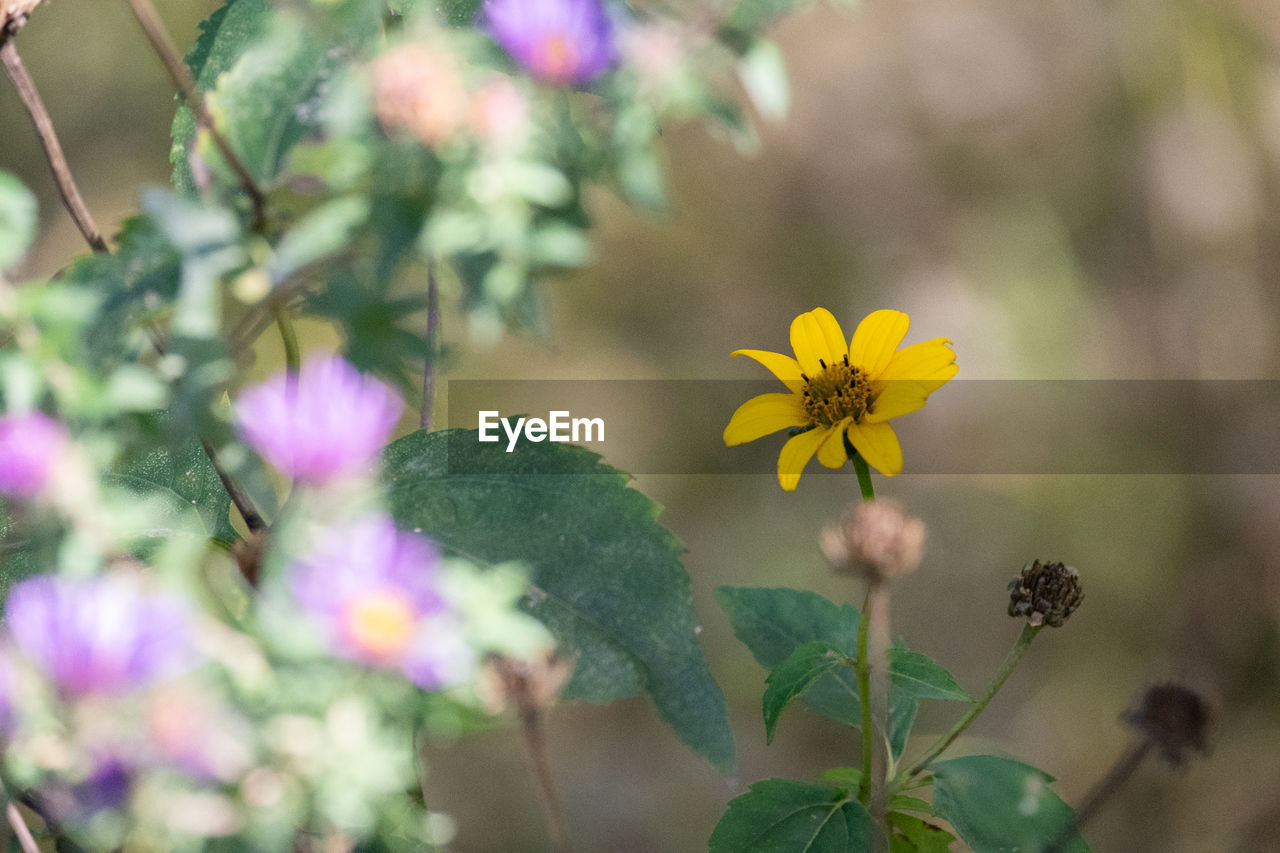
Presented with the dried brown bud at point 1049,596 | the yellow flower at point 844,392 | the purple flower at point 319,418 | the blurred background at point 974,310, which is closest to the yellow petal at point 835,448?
the yellow flower at point 844,392

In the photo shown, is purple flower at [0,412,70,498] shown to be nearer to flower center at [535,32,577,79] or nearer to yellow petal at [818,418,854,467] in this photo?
flower center at [535,32,577,79]

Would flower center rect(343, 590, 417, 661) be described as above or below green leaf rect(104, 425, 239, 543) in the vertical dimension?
below

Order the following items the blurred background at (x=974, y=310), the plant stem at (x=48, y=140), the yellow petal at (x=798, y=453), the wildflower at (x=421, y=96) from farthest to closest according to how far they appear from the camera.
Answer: the blurred background at (x=974, y=310)
the yellow petal at (x=798, y=453)
the plant stem at (x=48, y=140)
the wildflower at (x=421, y=96)

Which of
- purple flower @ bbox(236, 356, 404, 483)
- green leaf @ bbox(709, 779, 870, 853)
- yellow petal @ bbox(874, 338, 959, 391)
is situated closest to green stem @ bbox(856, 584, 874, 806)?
green leaf @ bbox(709, 779, 870, 853)

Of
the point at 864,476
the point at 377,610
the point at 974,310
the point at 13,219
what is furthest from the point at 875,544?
the point at 974,310

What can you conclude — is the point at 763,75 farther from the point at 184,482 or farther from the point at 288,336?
the point at 184,482

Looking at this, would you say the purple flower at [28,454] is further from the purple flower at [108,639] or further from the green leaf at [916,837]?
the green leaf at [916,837]
